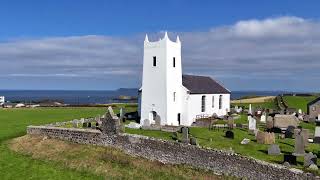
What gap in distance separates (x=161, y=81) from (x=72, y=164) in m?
17.7

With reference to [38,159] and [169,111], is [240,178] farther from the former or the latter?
[169,111]

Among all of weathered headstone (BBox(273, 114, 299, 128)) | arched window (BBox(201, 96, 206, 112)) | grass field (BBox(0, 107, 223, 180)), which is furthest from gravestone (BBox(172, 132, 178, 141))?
arched window (BBox(201, 96, 206, 112))

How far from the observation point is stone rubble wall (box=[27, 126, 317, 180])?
73.7 ft

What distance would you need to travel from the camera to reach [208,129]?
40781 mm

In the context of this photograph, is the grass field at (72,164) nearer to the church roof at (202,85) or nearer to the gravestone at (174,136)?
the gravestone at (174,136)

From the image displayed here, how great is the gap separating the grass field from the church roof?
64.5ft

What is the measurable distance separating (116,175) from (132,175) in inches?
40.5

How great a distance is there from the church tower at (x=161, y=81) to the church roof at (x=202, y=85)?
3636 millimetres

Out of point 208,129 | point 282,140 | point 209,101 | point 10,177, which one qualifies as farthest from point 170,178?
point 209,101

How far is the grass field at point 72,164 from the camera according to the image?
2702 centimetres

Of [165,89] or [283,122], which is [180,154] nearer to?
[283,122]

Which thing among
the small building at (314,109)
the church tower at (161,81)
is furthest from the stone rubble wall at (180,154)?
the small building at (314,109)

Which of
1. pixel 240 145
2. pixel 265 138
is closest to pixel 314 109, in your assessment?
pixel 265 138

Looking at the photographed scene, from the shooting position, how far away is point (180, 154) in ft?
90.9
